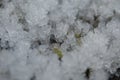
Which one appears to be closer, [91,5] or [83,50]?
[83,50]

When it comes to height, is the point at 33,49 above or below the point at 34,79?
above

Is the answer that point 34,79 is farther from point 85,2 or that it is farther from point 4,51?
point 85,2

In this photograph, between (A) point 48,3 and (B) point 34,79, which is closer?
(B) point 34,79

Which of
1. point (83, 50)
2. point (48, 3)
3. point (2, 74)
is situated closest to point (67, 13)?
point (48, 3)

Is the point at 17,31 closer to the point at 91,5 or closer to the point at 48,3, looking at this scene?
the point at 48,3

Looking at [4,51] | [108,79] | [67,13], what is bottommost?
[108,79]

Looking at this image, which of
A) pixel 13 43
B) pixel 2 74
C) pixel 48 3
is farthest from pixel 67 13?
pixel 2 74
